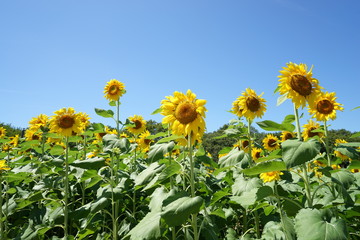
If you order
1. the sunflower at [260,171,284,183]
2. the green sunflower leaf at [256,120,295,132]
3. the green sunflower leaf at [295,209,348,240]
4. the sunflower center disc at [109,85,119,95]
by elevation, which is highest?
the sunflower center disc at [109,85,119,95]

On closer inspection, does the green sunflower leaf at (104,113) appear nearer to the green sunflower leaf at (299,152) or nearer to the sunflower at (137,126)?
the sunflower at (137,126)

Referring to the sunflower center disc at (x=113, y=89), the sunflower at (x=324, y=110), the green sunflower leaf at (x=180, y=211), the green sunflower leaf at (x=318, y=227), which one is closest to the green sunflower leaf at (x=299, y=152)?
the green sunflower leaf at (x=318, y=227)

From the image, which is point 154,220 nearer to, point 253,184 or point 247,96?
point 253,184

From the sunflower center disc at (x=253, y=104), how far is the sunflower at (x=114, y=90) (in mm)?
2629

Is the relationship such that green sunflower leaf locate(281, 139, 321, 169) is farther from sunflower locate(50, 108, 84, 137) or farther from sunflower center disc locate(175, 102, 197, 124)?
sunflower locate(50, 108, 84, 137)

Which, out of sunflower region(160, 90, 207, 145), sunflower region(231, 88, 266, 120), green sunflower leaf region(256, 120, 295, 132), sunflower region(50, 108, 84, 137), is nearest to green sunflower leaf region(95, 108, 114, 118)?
sunflower region(50, 108, 84, 137)

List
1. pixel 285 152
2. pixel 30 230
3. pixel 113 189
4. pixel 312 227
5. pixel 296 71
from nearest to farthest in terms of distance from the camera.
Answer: pixel 312 227, pixel 285 152, pixel 296 71, pixel 113 189, pixel 30 230

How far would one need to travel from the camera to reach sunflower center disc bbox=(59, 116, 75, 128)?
4770 millimetres

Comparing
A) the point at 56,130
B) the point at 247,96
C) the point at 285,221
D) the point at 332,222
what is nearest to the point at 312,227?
the point at 332,222

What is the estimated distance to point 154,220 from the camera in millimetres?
2355

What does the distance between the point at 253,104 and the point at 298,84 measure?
4.33 ft

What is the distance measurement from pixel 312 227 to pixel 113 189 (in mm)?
2672

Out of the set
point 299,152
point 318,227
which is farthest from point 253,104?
point 318,227

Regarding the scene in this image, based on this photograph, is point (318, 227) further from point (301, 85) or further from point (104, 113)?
point (104, 113)
